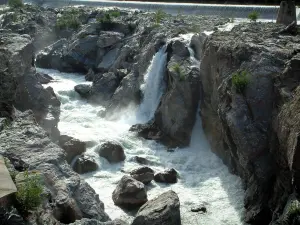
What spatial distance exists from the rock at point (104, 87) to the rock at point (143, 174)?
10637mm

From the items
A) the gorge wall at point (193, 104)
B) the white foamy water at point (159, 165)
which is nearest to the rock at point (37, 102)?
the gorge wall at point (193, 104)

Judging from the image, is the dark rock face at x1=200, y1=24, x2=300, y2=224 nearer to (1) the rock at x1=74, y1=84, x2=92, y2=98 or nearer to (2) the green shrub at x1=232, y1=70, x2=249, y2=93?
(2) the green shrub at x1=232, y1=70, x2=249, y2=93

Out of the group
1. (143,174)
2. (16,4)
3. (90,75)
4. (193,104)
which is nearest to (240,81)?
(143,174)

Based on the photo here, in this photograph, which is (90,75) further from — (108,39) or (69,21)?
(69,21)

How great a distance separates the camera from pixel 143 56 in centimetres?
2827

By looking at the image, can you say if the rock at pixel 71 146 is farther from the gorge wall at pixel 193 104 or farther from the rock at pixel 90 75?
the rock at pixel 90 75

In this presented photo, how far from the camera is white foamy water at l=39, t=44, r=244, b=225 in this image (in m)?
16.6

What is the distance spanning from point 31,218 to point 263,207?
8586 mm

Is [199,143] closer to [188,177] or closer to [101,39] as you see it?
[188,177]

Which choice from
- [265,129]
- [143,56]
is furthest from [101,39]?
[265,129]

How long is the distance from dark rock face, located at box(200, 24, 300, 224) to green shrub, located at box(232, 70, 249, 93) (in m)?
0.17

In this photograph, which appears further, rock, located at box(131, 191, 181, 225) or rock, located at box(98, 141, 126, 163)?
rock, located at box(98, 141, 126, 163)

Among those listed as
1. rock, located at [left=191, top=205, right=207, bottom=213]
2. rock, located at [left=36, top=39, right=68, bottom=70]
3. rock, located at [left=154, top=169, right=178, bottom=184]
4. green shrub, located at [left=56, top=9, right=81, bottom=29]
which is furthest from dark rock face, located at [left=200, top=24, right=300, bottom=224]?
green shrub, located at [left=56, top=9, right=81, bottom=29]

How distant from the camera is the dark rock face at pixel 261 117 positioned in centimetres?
1489
